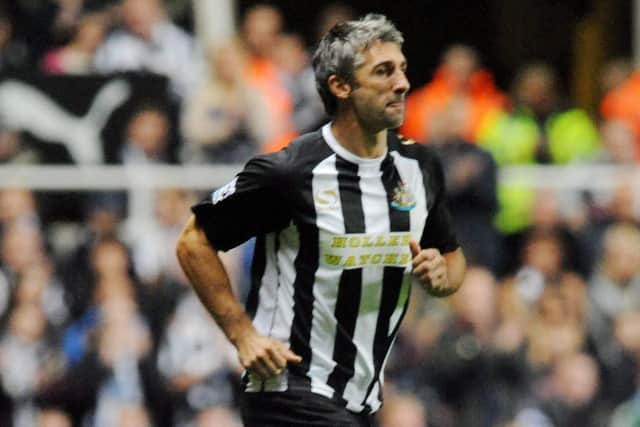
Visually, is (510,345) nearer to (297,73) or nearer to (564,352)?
(564,352)

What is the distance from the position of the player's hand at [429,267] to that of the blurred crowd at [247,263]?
163 inches

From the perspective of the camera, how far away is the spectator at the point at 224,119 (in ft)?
36.0

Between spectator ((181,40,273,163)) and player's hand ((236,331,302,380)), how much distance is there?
4.80 m

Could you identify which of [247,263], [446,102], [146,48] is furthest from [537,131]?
[146,48]

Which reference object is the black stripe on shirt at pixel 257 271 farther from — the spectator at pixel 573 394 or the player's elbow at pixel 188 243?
the spectator at pixel 573 394

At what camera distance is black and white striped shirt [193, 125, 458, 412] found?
6293mm

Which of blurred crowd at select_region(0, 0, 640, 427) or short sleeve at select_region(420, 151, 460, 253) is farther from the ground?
short sleeve at select_region(420, 151, 460, 253)

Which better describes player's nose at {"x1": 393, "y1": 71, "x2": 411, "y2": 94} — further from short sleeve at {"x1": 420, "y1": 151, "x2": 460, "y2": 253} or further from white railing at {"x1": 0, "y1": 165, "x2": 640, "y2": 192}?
white railing at {"x1": 0, "y1": 165, "x2": 640, "y2": 192}

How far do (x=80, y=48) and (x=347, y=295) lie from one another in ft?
18.5

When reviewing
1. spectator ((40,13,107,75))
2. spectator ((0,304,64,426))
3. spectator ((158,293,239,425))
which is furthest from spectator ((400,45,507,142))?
spectator ((0,304,64,426))

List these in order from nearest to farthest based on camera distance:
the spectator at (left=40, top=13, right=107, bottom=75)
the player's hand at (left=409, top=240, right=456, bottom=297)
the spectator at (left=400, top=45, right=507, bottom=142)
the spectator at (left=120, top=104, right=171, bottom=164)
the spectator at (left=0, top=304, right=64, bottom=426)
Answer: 1. the player's hand at (left=409, top=240, right=456, bottom=297)
2. the spectator at (left=0, top=304, right=64, bottom=426)
3. the spectator at (left=120, top=104, right=171, bottom=164)
4. the spectator at (left=40, top=13, right=107, bottom=75)
5. the spectator at (left=400, top=45, right=507, bottom=142)

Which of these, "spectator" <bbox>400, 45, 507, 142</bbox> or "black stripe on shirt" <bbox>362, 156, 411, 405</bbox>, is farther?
"spectator" <bbox>400, 45, 507, 142</bbox>

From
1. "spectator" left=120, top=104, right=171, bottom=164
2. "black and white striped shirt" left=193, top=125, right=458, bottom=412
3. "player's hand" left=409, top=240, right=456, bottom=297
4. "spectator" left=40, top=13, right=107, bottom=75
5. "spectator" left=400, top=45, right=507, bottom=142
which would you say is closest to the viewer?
"player's hand" left=409, top=240, right=456, bottom=297

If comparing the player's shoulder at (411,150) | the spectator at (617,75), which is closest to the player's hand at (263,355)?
the player's shoulder at (411,150)
